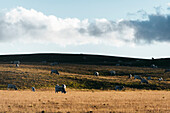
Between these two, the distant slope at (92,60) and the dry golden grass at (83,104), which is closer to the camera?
the dry golden grass at (83,104)

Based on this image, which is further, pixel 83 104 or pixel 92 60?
pixel 92 60

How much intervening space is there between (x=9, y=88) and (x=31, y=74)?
1378cm

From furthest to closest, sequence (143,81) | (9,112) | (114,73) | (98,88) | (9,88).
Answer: (114,73), (143,81), (98,88), (9,88), (9,112)

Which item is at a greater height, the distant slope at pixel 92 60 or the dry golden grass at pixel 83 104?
the distant slope at pixel 92 60

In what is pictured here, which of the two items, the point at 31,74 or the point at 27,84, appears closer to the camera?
the point at 27,84

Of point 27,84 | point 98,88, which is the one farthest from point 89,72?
point 27,84

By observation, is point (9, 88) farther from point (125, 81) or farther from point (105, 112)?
point (105, 112)

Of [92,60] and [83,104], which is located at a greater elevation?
[92,60]

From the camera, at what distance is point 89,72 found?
82.6m

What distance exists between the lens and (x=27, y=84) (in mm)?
57000

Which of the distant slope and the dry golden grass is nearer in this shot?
the dry golden grass

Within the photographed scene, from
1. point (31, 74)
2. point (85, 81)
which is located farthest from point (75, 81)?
point (31, 74)

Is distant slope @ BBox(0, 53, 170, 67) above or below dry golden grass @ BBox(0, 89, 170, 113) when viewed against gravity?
above

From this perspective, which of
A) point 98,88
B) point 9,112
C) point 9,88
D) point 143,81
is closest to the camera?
point 9,112
